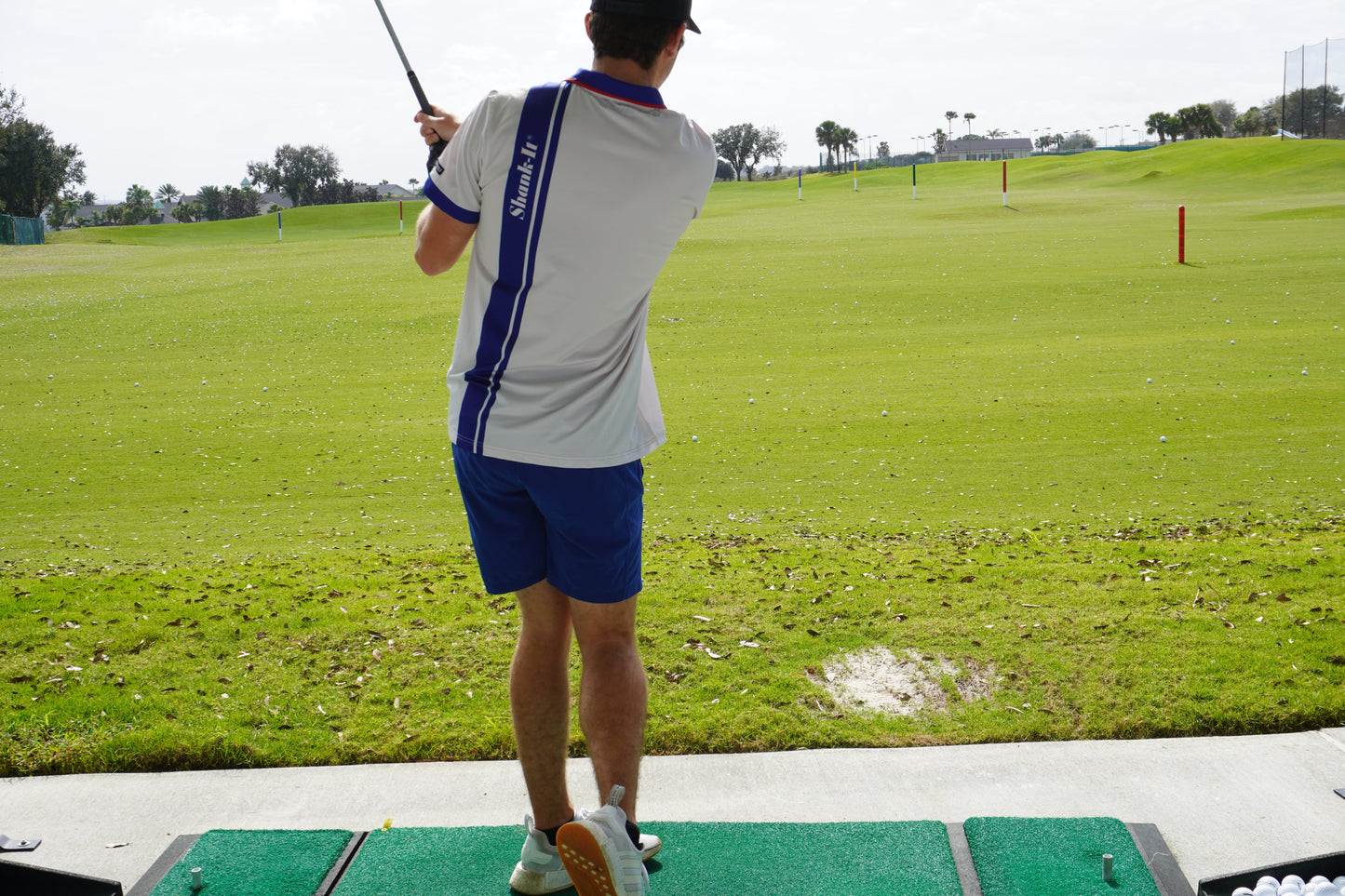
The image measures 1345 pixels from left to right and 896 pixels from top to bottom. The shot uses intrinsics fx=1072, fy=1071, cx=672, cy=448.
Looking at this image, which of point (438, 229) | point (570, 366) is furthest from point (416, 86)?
point (570, 366)

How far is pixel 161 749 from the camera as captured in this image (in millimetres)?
3322

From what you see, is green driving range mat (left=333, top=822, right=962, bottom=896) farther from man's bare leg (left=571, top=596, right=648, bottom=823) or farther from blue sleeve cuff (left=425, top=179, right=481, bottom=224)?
blue sleeve cuff (left=425, top=179, right=481, bottom=224)

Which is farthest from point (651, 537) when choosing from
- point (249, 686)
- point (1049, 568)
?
point (249, 686)

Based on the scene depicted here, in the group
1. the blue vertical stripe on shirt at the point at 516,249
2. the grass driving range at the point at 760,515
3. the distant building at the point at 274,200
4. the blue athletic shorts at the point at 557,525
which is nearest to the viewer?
the blue vertical stripe on shirt at the point at 516,249

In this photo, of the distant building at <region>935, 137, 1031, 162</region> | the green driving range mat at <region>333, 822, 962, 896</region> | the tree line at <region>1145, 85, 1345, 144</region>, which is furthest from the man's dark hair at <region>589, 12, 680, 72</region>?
the distant building at <region>935, 137, 1031, 162</region>

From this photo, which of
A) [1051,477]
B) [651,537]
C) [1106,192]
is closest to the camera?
[651,537]

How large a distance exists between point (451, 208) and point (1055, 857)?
2075 mm

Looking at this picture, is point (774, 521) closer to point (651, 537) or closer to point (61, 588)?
point (651, 537)

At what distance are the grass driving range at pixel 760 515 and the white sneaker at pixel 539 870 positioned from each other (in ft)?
2.66

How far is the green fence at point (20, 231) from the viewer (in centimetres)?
4184

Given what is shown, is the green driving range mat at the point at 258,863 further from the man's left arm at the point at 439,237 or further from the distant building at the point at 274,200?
the distant building at the point at 274,200

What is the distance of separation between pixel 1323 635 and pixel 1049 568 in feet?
4.16

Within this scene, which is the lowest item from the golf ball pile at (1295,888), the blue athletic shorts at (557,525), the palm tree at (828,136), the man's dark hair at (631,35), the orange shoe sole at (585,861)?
the golf ball pile at (1295,888)

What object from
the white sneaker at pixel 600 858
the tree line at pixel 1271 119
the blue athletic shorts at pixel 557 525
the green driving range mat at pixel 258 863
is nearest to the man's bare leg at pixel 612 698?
the blue athletic shorts at pixel 557 525
